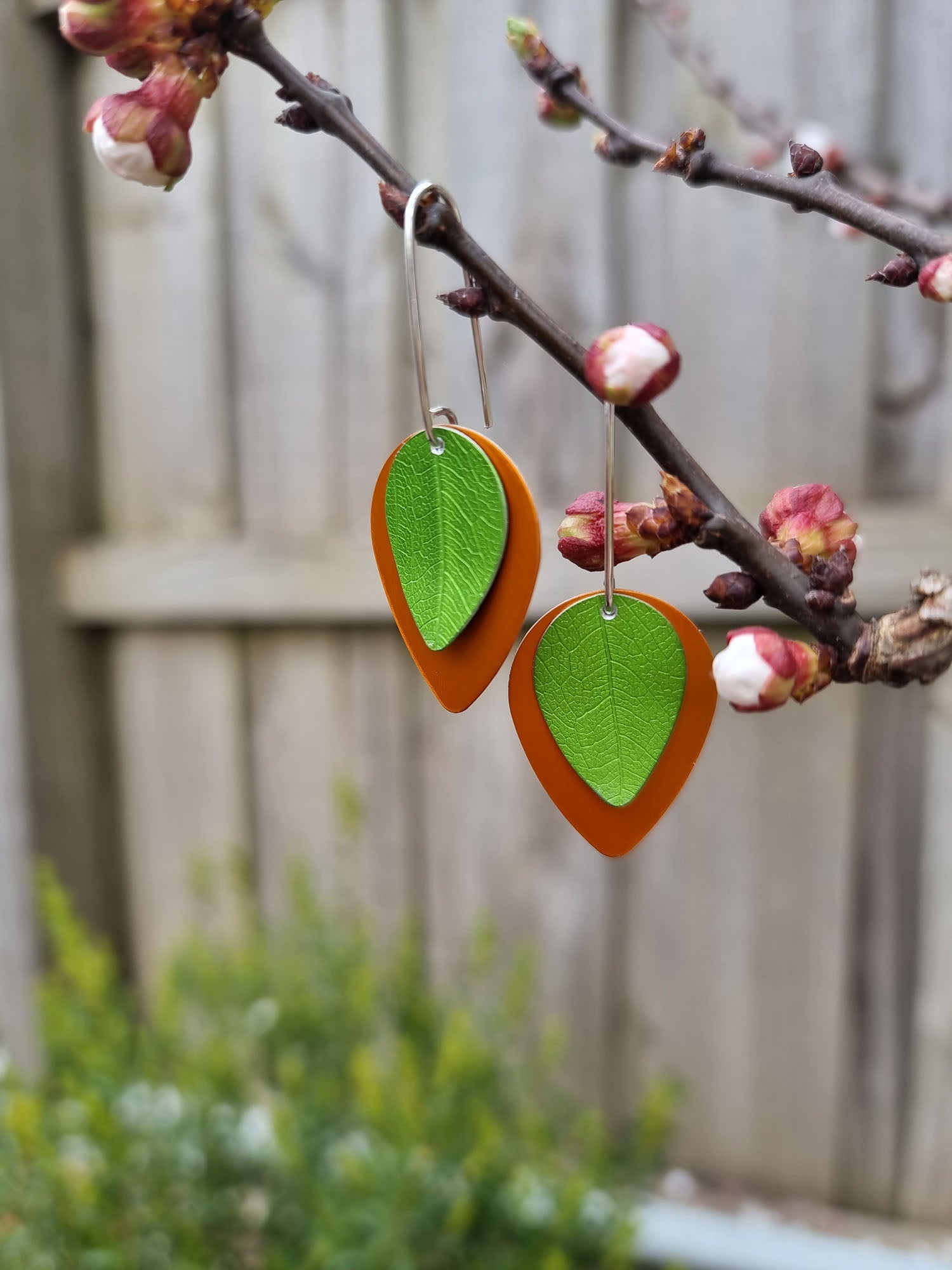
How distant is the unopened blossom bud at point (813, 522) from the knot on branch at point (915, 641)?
44mm

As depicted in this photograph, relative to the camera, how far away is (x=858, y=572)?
2.71 feet

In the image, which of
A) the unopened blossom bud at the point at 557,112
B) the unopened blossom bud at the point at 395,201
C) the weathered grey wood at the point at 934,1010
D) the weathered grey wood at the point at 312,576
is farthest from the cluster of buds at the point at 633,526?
the weathered grey wood at the point at 934,1010

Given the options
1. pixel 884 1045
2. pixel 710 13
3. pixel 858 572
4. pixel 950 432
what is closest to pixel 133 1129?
pixel 884 1045

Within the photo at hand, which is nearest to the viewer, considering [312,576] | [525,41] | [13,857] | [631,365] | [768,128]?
[631,365]

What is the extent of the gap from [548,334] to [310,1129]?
2.85 feet

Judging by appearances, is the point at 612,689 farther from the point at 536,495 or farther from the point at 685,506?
the point at 536,495

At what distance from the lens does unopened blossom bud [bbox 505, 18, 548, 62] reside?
404 millimetres

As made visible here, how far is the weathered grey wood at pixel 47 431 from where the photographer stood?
105cm

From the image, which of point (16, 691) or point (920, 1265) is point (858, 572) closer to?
point (920, 1265)

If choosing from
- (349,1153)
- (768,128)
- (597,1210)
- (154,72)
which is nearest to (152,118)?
(154,72)

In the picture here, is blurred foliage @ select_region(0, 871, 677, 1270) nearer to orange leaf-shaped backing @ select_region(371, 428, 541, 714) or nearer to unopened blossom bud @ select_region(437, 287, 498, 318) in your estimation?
orange leaf-shaped backing @ select_region(371, 428, 541, 714)

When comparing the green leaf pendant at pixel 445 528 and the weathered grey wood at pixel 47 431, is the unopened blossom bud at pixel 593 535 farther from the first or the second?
the weathered grey wood at pixel 47 431

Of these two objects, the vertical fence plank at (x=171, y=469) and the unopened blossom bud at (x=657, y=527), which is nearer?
the unopened blossom bud at (x=657, y=527)

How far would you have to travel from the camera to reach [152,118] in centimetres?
29
